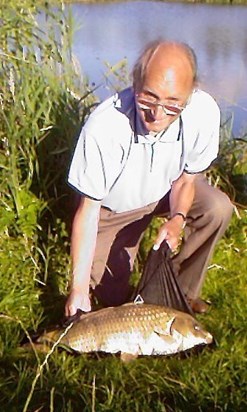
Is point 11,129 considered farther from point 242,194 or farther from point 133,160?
point 242,194

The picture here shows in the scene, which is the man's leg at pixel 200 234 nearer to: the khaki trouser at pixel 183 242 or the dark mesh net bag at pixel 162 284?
the khaki trouser at pixel 183 242

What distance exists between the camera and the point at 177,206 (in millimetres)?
3127

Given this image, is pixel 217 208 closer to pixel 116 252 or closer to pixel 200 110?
pixel 200 110

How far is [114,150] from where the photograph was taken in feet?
9.52

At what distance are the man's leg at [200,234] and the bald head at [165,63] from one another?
2.05 feet

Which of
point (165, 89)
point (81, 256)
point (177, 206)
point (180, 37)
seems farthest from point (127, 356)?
point (180, 37)

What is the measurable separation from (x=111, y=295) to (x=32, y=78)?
1139 mm

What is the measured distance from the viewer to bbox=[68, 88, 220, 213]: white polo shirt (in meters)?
2.86

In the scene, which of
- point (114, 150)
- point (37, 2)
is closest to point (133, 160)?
point (114, 150)

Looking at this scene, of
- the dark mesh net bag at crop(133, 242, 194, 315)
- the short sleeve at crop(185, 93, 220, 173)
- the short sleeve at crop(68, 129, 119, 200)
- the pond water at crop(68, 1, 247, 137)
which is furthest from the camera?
the pond water at crop(68, 1, 247, 137)

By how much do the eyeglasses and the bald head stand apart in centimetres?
5

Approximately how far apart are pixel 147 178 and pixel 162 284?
17.4 inches

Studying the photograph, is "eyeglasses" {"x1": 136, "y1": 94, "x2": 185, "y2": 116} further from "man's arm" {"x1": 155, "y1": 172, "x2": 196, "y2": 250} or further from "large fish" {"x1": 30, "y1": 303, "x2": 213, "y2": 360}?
"large fish" {"x1": 30, "y1": 303, "x2": 213, "y2": 360}

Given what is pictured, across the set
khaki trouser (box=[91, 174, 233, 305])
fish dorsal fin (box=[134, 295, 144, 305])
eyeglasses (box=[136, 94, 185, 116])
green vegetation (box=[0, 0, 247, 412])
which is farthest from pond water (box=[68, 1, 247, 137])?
fish dorsal fin (box=[134, 295, 144, 305])
